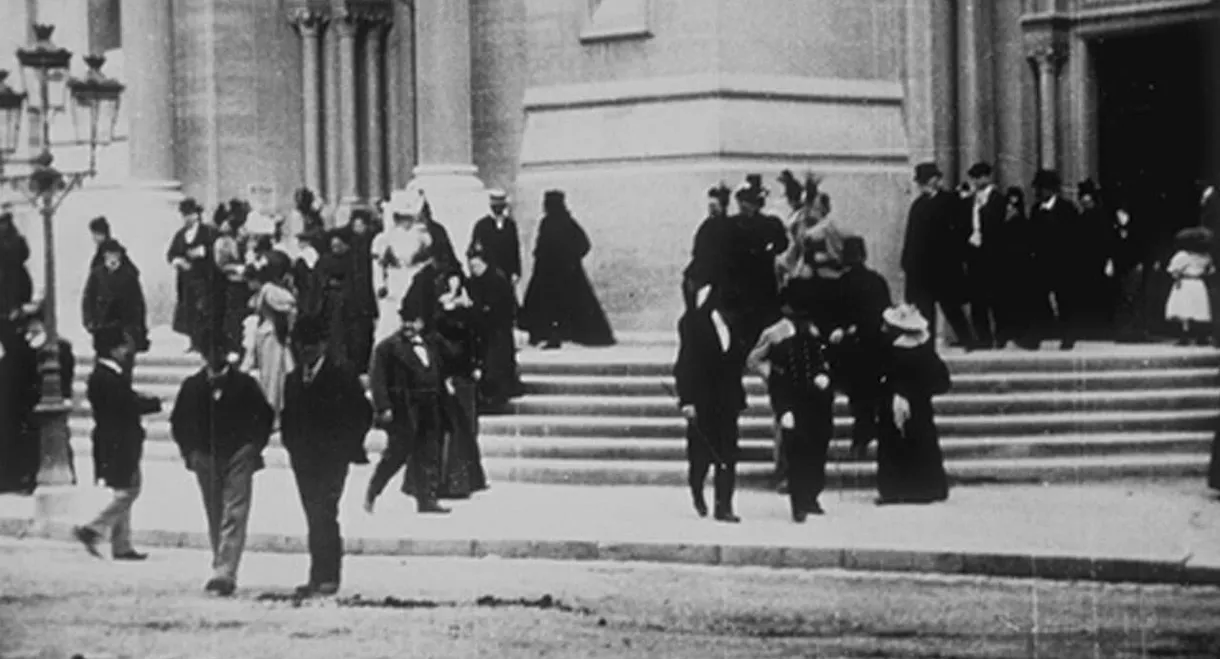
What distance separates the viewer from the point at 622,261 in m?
26.0

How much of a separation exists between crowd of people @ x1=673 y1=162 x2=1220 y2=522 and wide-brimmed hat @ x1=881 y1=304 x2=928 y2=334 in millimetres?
15

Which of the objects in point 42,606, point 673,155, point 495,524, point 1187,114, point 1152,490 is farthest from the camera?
point 1187,114

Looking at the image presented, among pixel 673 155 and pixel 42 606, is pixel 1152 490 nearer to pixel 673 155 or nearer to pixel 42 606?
pixel 673 155

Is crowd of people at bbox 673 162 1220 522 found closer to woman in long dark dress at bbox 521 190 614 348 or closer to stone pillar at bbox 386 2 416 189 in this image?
woman in long dark dress at bbox 521 190 614 348

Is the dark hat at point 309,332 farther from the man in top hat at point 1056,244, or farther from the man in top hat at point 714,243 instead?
the man in top hat at point 1056,244

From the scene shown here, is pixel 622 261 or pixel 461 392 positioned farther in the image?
pixel 622 261

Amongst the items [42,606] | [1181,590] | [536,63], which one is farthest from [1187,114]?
[42,606]

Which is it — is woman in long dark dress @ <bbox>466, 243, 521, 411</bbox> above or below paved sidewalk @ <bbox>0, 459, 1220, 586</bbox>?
above

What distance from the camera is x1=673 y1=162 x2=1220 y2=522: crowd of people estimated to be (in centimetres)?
1886

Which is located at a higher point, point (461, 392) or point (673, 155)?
point (673, 155)

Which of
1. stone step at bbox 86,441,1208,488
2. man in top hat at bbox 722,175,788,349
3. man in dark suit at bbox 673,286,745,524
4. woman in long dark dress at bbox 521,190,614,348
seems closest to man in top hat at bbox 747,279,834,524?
man in dark suit at bbox 673,286,745,524

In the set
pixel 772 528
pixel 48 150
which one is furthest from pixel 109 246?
pixel 772 528

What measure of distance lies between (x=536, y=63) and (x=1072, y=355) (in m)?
6.91

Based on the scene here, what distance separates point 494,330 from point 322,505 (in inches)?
286
